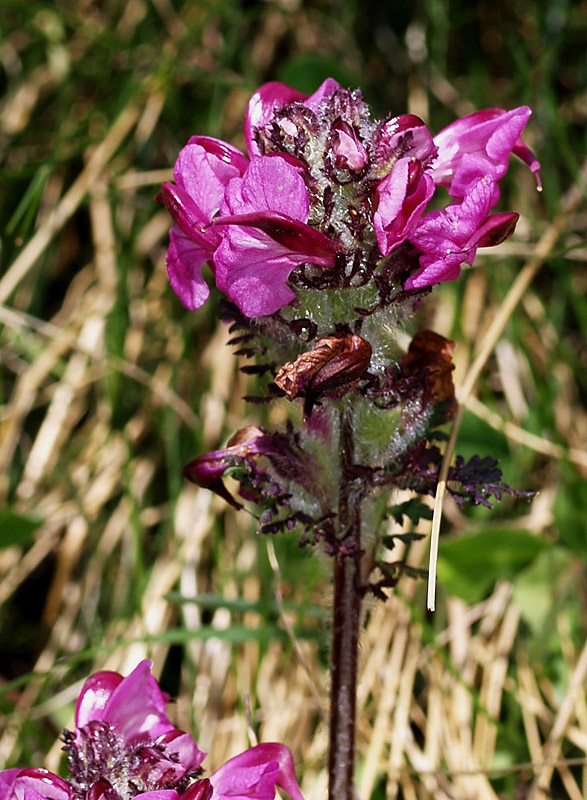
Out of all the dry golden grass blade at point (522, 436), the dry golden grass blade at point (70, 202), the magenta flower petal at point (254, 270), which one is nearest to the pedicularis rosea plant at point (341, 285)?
the magenta flower petal at point (254, 270)

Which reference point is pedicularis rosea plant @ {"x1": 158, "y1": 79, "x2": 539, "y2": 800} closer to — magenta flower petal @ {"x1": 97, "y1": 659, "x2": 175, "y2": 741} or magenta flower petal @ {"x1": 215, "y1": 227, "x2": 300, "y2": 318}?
magenta flower petal @ {"x1": 215, "y1": 227, "x2": 300, "y2": 318}

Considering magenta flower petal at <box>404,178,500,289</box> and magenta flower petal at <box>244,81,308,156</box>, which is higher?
magenta flower petal at <box>244,81,308,156</box>

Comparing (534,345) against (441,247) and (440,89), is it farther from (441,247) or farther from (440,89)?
(441,247)

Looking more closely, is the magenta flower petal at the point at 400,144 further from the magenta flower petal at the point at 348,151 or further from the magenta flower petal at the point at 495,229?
the magenta flower petal at the point at 495,229

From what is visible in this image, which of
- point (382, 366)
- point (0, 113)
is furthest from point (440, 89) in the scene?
point (382, 366)

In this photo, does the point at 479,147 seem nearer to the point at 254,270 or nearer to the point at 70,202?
the point at 254,270

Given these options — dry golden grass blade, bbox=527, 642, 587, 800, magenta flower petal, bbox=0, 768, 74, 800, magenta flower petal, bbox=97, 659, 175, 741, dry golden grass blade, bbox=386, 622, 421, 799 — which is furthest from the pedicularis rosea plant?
dry golden grass blade, bbox=527, 642, 587, 800

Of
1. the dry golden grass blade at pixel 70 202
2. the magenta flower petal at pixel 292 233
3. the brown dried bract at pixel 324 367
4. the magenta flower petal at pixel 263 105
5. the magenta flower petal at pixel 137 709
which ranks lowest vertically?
the magenta flower petal at pixel 137 709
